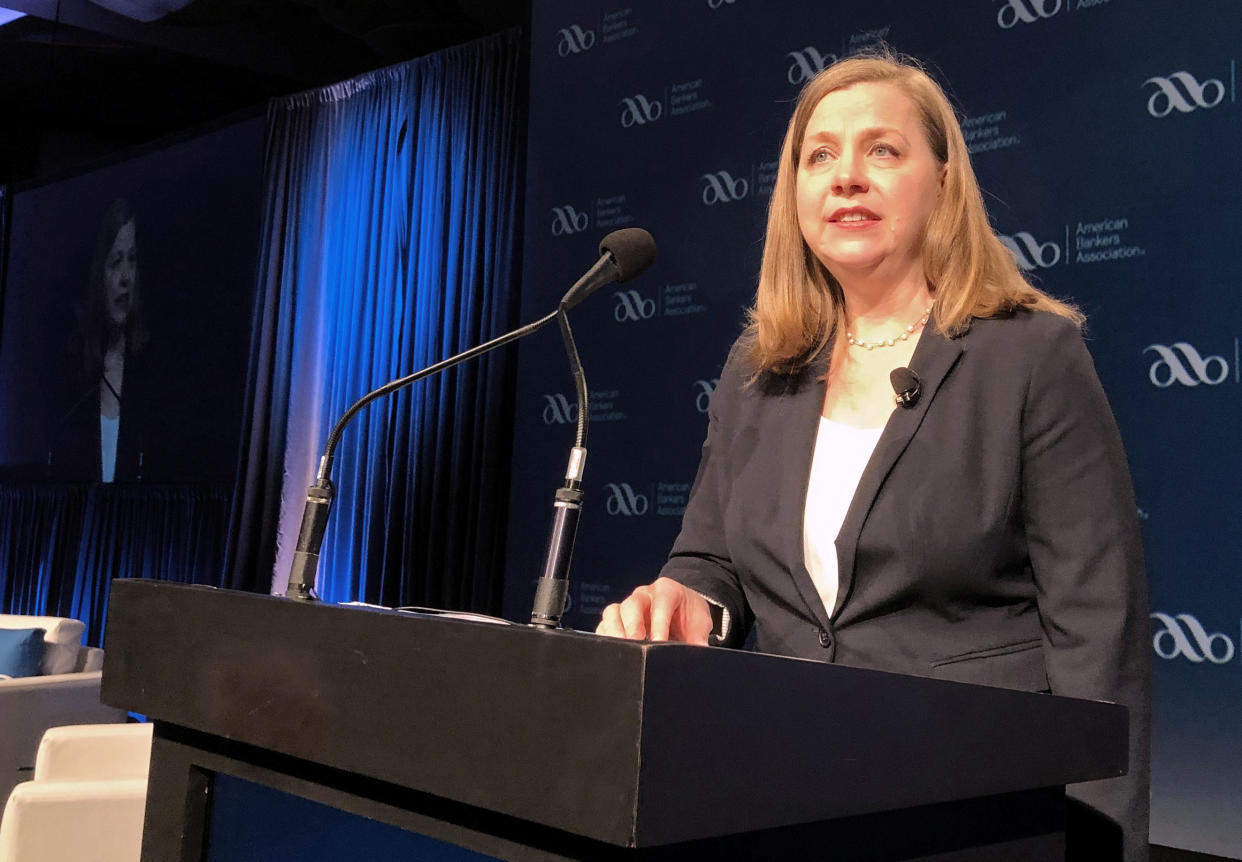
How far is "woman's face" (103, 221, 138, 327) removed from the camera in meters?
7.64

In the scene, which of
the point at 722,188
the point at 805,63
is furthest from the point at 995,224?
the point at 722,188

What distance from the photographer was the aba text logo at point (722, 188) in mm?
A: 4418

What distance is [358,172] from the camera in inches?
249

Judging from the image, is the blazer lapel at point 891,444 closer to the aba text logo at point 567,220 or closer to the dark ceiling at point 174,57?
the aba text logo at point 567,220

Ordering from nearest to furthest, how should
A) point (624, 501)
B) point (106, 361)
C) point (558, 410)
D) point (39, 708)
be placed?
point (39, 708) < point (624, 501) < point (558, 410) < point (106, 361)

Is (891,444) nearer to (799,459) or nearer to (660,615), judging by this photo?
(799,459)

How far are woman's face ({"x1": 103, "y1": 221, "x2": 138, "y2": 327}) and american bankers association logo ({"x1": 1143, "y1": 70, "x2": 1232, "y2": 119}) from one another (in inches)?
250

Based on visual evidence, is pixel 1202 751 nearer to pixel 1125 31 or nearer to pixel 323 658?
pixel 1125 31

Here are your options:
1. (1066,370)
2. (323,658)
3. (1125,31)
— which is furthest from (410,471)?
(323,658)

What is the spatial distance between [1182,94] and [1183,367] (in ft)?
2.67

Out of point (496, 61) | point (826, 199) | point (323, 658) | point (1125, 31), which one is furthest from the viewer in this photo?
point (496, 61)

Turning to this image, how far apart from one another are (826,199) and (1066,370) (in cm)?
40

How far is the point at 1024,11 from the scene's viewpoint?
3738mm

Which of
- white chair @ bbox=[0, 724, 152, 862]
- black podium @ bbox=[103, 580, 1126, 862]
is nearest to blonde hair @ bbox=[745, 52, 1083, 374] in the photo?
black podium @ bbox=[103, 580, 1126, 862]
